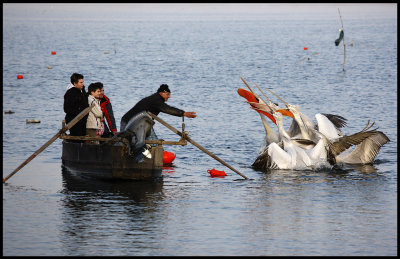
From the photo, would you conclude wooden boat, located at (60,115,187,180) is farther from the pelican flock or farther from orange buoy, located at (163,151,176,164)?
the pelican flock

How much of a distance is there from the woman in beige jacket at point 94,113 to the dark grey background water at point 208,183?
1019mm

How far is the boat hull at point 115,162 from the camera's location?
1573 cm

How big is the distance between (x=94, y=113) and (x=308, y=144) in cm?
473

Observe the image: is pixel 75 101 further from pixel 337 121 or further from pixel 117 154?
pixel 337 121

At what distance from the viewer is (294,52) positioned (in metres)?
47.7

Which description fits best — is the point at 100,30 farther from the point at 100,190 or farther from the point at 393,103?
the point at 100,190

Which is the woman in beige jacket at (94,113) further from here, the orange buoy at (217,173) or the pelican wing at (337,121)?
the pelican wing at (337,121)

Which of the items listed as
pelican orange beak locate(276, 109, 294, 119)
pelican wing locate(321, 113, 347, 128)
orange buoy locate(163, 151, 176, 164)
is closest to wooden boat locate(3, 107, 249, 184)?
orange buoy locate(163, 151, 176, 164)

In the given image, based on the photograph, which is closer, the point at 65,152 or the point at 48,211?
the point at 48,211

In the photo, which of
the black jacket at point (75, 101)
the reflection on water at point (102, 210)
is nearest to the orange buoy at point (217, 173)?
the reflection on water at point (102, 210)

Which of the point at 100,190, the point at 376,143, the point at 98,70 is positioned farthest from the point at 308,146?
the point at 98,70

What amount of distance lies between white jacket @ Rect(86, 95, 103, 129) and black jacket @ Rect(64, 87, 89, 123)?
0.13 metres

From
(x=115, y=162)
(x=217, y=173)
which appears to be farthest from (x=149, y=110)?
(x=217, y=173)

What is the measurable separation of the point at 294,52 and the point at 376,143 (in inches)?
1174
